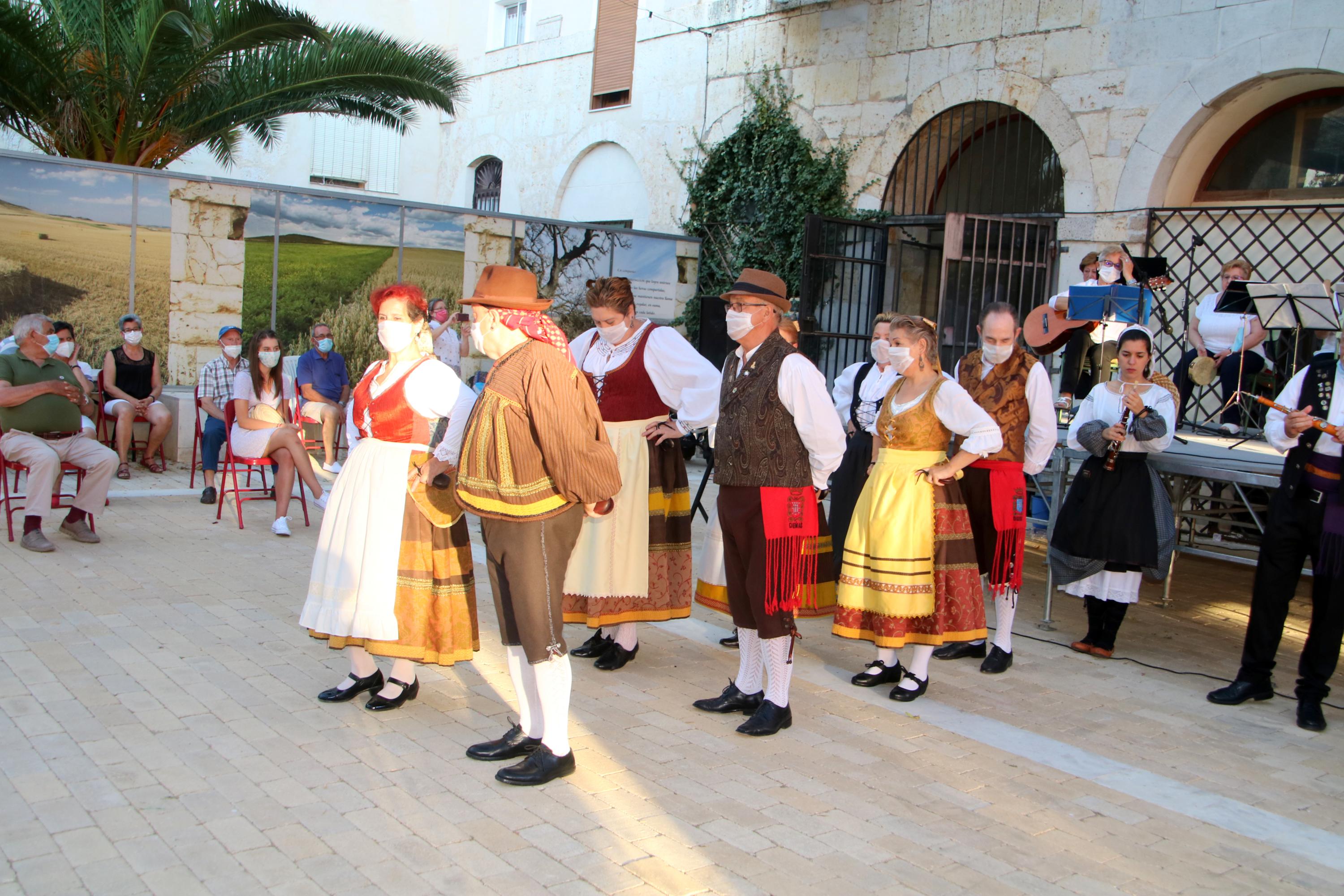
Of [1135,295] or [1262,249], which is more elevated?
[1262,249]

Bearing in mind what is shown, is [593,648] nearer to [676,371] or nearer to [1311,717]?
[676,371]

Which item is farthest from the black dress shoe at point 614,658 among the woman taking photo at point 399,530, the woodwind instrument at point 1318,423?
the woodwind instrument at point 1318,423

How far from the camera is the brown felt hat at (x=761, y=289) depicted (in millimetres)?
4430

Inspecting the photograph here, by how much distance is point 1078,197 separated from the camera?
36.3ft

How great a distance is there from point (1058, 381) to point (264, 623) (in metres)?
8.06

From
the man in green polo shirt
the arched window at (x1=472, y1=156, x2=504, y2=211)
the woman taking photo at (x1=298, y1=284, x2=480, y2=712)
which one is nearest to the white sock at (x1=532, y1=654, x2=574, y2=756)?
the woman taking photo at (x1=298, y1=284, x2=480, y2=712)

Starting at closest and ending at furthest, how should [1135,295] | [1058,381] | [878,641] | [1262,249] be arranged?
[878,641] < [1135,295] < [1262,249] < [1058,381]

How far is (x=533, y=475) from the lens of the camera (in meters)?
3.76

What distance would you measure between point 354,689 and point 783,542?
1.87m

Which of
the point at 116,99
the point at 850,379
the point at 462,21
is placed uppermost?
the point at 462,21

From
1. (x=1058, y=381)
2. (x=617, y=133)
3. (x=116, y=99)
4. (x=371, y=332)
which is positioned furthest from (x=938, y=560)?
(x=617, y=133)

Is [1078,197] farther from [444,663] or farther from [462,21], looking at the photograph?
[462,21]

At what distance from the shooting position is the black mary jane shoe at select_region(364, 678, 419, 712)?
4.49 metres

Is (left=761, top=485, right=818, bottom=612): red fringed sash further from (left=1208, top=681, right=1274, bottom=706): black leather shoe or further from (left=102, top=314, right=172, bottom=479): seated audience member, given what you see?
(left=102, top=314, right=172, bottom=479): seated audience member
